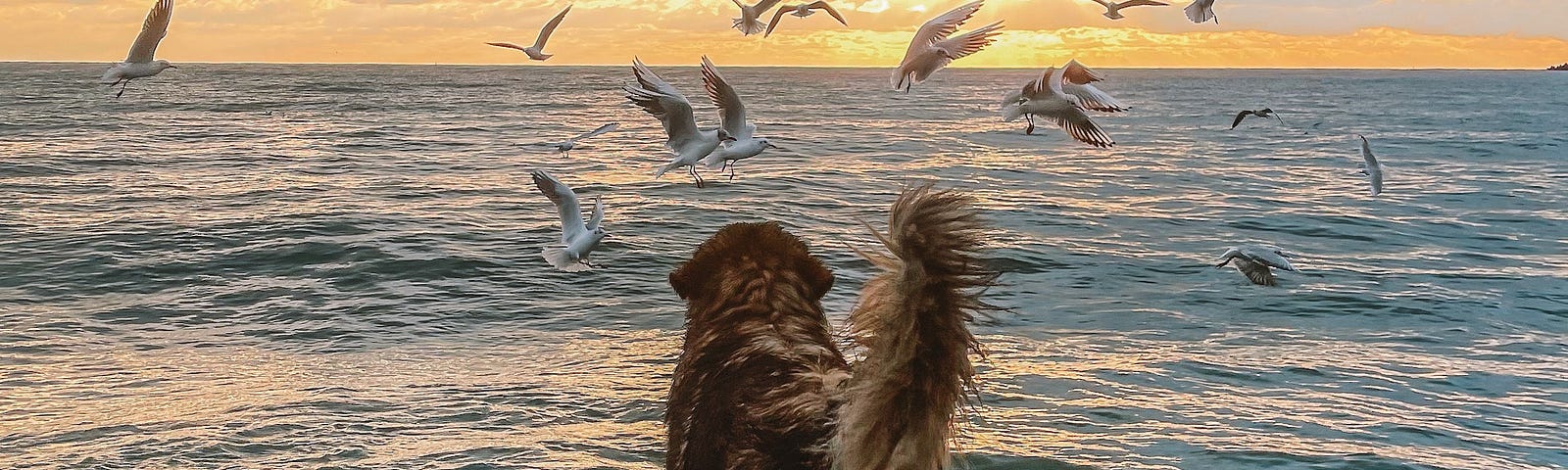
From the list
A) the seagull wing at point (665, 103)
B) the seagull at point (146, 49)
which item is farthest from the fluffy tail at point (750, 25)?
the seagull at point (146, 49)

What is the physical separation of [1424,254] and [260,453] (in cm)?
1510

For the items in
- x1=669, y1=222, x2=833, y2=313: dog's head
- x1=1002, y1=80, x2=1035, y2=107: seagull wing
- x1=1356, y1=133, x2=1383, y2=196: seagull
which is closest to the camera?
x1=669, y1=222, x2=833, y2=313: dog's head

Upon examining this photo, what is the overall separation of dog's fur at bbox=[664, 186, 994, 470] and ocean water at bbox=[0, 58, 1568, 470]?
0.17 meters

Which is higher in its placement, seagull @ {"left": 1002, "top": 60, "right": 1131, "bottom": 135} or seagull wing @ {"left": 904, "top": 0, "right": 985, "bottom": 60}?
seagull wing @ {"left": 904, "top": 0, "right": 985, "bottom": 60}

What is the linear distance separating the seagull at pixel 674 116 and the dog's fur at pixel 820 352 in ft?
16.4

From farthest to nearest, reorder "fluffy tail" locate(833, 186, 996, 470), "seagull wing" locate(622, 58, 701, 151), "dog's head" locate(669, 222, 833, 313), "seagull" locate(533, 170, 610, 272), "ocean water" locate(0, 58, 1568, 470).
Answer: "seagull" locate(533, 170, 610, 272), "seagull wing" locate(622, 58, 701, 151), "ocean water" locate(0, 58, 1568, 470), "dog's head" locate(669, 222, 833, 313), "fluffy tail" locate(833, 186, 996, 470)

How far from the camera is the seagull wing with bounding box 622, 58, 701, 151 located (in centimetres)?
905

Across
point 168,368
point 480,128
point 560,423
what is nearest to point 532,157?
point 480,128

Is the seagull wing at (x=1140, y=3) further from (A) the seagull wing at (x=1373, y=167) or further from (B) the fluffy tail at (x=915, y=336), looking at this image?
(B) the fluffy tail at (x=915, y=336)

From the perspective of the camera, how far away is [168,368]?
1007 cm

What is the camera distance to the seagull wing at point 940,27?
9570mm

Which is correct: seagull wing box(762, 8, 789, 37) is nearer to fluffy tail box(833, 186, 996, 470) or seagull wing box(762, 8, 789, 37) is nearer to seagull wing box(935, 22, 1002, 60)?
seagull wing box(935, 22, 1002, 60)

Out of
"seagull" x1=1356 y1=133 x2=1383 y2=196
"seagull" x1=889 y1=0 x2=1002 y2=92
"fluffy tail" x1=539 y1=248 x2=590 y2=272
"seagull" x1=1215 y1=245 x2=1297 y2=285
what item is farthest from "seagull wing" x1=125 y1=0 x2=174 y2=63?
"seagull" x1=1356 y1=133 x2=1383 y2=196

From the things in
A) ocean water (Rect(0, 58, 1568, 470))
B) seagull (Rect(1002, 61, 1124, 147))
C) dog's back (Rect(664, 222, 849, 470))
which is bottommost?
ocean water (Rect(0, 58, 1568, 470))
